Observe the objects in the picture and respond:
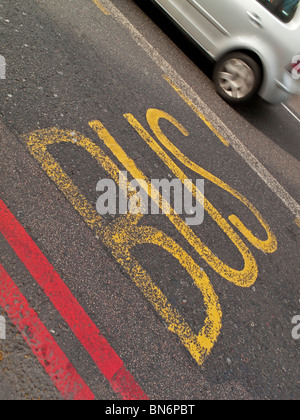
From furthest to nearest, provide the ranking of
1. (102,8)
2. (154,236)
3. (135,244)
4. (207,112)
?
1. (102,8)
2. (207,112)
3. (154,236)
4. (135,244)

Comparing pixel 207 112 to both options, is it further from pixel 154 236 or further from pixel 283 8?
pixel 154 236

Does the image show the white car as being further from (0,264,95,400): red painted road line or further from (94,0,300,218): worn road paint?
(0,264,95,400): red painted road line

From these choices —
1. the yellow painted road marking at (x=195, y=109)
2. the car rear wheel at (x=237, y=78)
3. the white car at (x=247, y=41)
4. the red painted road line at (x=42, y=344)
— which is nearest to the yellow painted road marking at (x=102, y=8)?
the white car at (x=247, y=41)

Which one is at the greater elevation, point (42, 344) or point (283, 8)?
point (283, 8)

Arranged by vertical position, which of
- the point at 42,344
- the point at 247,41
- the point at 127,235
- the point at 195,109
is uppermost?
the point at 247,41

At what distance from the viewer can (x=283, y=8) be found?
489cm

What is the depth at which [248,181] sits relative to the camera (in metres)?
4.45

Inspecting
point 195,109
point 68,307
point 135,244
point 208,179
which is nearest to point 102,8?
point 195,109

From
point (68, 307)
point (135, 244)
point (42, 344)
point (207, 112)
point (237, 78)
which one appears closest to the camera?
point (42, 344)

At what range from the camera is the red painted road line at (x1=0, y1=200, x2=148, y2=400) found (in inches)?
96.7

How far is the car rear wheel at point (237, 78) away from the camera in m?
5.21

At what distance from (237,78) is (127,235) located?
333cm
